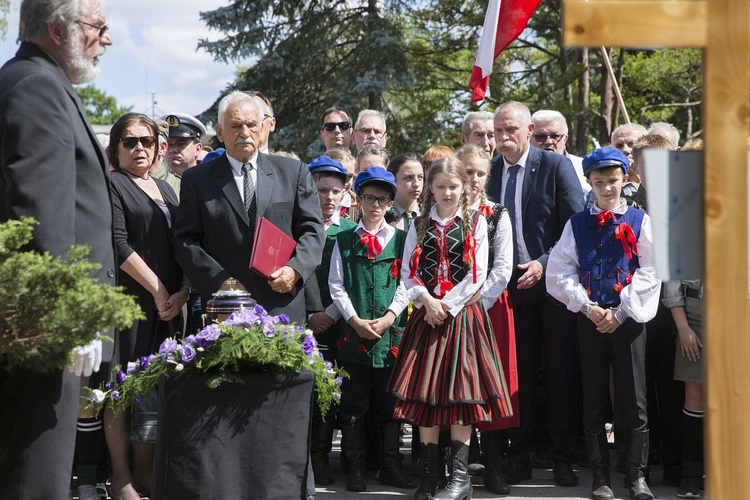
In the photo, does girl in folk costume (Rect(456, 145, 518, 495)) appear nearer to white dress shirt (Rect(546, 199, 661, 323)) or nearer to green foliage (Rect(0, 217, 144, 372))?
white dress shirt (Rect(546, 199, 661, 323))

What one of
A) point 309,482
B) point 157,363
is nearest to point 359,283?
point 309,482

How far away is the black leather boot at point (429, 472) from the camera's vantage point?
5949 mm

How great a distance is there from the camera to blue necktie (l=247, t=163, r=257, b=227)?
5.68 meters

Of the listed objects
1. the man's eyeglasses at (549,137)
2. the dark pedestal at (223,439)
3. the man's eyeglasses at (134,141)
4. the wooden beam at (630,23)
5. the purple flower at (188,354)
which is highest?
the man's eyeglasses at (549,137)

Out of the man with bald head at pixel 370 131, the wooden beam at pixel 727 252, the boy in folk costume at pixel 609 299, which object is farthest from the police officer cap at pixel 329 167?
the wooden beam at pixel 727 252

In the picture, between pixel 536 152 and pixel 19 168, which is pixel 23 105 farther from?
pixel 536 152

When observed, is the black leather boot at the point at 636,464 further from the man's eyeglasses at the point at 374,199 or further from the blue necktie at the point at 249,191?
the blue necktie at the point at 249,191

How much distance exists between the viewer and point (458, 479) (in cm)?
580

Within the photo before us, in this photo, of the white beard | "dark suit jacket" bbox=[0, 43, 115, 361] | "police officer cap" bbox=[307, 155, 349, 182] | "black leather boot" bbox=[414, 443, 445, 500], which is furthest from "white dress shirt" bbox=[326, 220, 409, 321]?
the white beard

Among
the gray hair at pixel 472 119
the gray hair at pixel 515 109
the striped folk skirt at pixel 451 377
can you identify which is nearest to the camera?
the striped folk skirt at pixel 451 377

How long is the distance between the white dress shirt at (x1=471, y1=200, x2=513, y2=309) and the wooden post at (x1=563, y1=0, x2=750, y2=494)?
340 centimetres

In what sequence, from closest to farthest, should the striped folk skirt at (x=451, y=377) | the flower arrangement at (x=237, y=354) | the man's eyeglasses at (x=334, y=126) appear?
the flower arrangement at (x=237, y=354)
the striped folk skirt at (x=451, y=377)
the man's eyeglasses at (x=334, y=126)

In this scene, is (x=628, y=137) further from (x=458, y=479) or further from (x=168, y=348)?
(x=168, y=348)

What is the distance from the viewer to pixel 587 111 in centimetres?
1969
